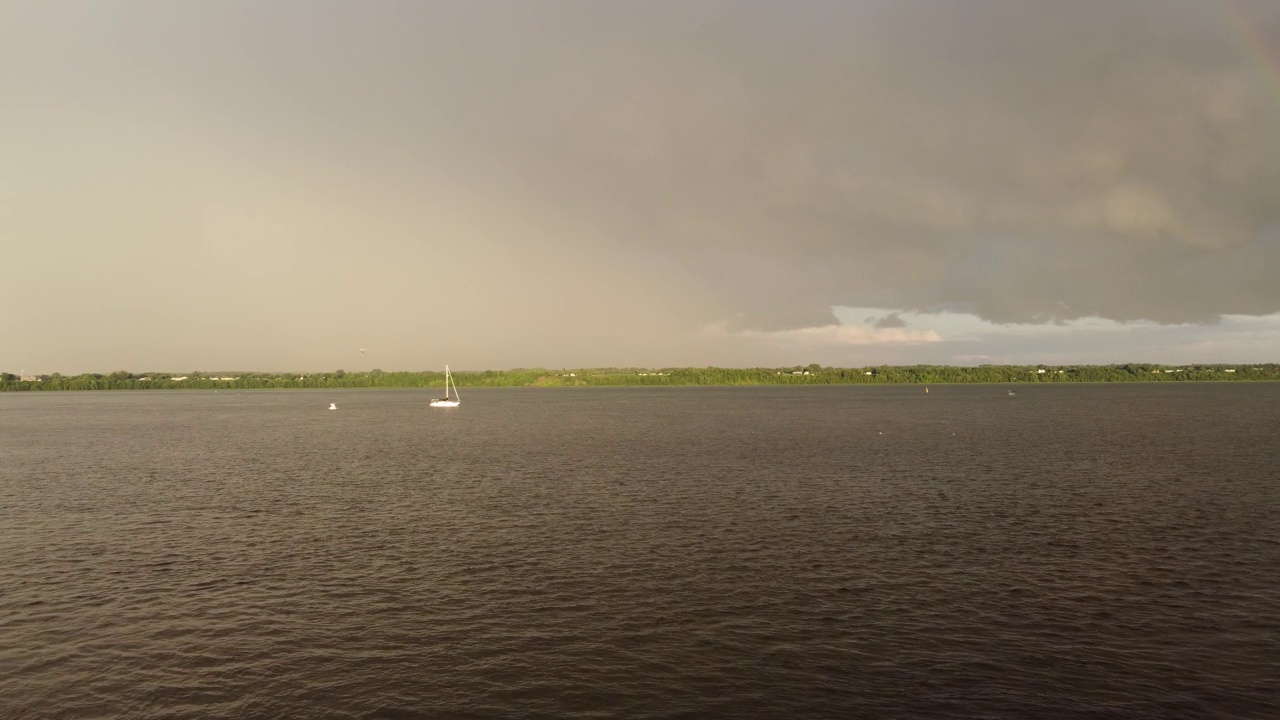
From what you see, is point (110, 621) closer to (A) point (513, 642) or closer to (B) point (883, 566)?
(A) point (513, 642)

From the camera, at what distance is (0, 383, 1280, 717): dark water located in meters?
22.8

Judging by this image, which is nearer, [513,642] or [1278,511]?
[513,642]

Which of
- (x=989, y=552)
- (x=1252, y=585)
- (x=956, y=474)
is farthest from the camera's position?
(x=956, y=474)

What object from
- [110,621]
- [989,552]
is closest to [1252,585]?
[989,552]

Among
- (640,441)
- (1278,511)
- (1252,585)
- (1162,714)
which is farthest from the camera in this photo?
(640,441)

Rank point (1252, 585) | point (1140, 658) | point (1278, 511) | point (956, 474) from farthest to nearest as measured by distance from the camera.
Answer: point (956, 474)
point (1278, 511)
point (1252, 585)
point (1140, 658)

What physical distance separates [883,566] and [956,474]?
38.0 m

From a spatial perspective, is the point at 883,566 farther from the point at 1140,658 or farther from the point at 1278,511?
the point at 1278,511

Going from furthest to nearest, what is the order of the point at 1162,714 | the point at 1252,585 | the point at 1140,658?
1. the point at 1252,585
2. the point at 1140,658
3. the point at 1162,714

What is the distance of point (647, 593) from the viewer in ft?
106

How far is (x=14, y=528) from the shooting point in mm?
47781

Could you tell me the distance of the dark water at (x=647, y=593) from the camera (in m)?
22.8

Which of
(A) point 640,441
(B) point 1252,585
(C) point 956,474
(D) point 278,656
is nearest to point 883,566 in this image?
(B) point 1252,585

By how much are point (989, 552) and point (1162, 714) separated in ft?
60.2
